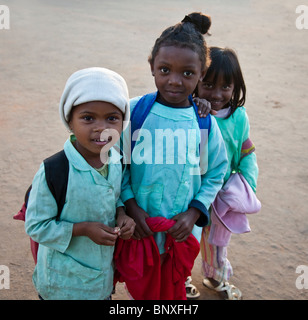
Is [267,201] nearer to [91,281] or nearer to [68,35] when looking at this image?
[91,281]

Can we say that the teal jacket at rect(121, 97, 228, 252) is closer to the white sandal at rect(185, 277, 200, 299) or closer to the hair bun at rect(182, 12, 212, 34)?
the hair bun at rect(182, 12, 212, 34)

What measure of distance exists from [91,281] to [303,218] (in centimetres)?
223

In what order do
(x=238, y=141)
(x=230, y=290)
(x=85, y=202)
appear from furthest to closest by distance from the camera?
(x=230, y=290)
(x=238, y=141)
(x=85, y=202)

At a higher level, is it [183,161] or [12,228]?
[183,161]

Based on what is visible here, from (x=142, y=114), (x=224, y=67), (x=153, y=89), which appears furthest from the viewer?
(x=153, y=89)

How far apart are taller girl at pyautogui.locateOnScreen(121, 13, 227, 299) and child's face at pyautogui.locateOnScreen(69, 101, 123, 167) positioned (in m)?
0.25

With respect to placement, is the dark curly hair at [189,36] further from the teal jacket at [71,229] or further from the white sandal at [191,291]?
the white sandal at [191,291]

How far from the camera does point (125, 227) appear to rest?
1.79 meters

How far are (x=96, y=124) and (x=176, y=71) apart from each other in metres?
0.46

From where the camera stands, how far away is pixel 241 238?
3227mm

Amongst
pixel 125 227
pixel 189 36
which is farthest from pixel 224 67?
pixel 125 227

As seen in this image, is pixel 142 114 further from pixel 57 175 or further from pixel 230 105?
pixel 230 105

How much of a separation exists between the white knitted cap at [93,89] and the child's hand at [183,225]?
0.62m
